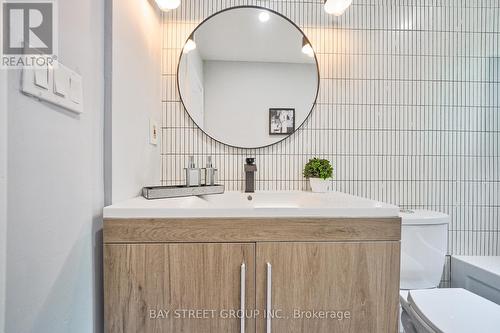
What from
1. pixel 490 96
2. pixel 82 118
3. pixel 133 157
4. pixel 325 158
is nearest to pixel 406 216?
pixel 325 158

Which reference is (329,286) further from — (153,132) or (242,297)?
(153,132)

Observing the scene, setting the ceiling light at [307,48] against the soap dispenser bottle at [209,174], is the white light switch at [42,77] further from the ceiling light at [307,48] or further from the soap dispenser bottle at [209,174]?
the ceiling light at [307,48]

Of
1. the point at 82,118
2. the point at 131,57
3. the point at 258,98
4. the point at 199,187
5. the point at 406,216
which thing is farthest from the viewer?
the point at 258,98

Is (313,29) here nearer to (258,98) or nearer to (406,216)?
(258,98)

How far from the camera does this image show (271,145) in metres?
1.35

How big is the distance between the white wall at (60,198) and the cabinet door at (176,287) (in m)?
0.08

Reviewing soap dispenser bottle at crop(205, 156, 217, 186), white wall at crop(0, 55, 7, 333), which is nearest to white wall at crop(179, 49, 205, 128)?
soap dispenser bottle at crop(205, 156, 217, 186)

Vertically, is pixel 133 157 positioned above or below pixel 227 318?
above

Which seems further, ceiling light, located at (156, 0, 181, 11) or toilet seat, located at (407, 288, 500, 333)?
ceiling light, located at (156, 0, 181, 11)

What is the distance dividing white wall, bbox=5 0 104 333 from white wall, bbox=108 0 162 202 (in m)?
0.06

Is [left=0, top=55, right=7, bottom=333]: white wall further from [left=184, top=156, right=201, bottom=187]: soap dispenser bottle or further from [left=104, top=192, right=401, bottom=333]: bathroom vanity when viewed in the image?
[left=184, top=156, right=201, bottom=187]: soap dispenser bottle

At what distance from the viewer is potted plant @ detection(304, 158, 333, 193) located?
1.27 m

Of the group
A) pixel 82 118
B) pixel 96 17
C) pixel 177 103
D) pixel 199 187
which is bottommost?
pixel 199 187

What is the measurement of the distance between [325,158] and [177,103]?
86 cm
